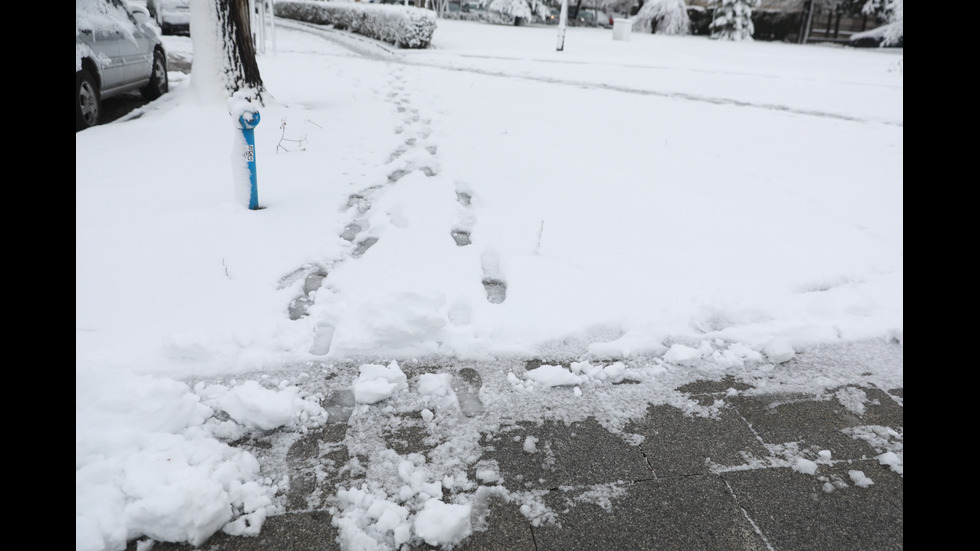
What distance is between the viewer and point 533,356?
8.95 ft

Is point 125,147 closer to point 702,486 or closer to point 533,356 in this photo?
point 533,356

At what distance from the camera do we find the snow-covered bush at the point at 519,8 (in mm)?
31750

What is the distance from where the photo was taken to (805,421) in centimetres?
240

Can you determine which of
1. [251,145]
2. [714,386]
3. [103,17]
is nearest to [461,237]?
[251,145]

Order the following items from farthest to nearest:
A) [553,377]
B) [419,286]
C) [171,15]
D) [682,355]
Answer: [171,15], [419,286], [682,355], [553,377]

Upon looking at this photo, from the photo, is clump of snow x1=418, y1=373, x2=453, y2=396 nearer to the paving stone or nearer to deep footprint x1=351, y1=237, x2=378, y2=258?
the paving stone

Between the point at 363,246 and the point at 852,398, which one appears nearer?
Result: the point at 852,398

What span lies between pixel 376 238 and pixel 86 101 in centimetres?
439

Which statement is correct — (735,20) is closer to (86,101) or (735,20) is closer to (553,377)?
(86,101)

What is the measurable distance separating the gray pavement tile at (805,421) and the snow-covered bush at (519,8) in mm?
32562

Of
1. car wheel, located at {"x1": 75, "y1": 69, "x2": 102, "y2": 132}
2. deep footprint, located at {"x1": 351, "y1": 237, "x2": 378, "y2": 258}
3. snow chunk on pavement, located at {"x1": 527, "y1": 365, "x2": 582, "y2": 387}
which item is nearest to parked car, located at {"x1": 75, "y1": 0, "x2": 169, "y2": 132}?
car wheel, located at {"x1": 75, "y1": 69, "x2": 102, "y2": 132}

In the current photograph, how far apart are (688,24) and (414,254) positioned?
31669 millimetres

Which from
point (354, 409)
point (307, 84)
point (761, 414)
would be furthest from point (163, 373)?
point (307, 84)

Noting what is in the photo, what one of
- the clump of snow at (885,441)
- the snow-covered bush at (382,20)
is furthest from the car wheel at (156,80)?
the snow-covered bush at (382,20)
